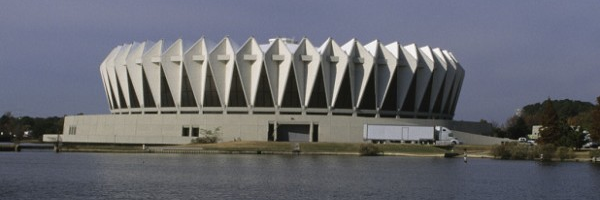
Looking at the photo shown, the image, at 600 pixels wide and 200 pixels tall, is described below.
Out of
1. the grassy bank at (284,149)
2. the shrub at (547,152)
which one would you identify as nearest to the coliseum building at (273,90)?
the grassy bank at (284,149)

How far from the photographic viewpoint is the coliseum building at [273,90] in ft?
349

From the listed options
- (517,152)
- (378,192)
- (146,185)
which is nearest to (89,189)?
(146,185)

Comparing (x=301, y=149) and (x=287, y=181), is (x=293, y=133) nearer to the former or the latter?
(x=301, y=149)

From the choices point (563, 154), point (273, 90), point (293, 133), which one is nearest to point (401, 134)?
point (293, 133)

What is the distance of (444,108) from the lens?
122 m

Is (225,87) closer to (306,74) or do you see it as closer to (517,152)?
(306,74)

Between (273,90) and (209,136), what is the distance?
10074mm

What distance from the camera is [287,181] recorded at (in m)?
50.7

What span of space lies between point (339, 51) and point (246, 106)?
44.7ft

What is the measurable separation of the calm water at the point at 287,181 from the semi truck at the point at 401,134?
115ft

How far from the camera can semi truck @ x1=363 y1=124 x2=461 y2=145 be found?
104625 mm

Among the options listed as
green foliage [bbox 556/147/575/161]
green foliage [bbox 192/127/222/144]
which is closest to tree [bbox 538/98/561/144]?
green foliage [bbox 556/147/575/161]

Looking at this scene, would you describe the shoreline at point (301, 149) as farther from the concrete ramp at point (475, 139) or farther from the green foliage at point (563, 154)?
the concrete ramp at point (475, 139)

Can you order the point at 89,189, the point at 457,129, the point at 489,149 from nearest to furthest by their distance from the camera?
Answer: 1. the point at 89,189
2. the point at 489,149
3. the point at 457,129
